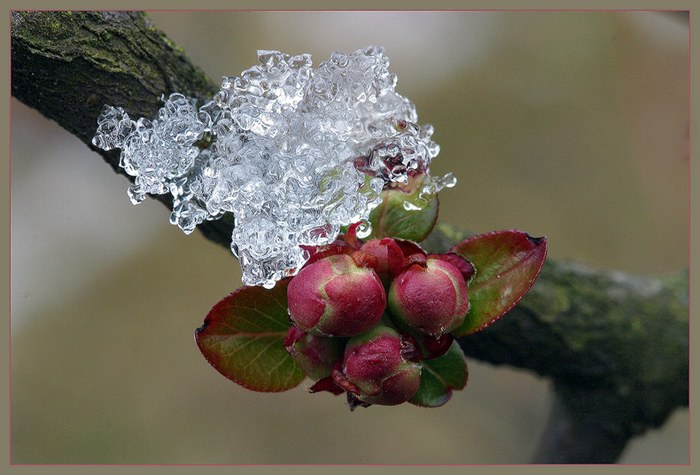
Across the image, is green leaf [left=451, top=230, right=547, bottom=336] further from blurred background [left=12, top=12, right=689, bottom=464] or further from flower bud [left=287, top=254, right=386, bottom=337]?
blurred background [left=12, top=12, right=689, bottom=464]

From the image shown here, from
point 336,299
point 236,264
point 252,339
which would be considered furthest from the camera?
point 236,264

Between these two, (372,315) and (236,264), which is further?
(236,264)

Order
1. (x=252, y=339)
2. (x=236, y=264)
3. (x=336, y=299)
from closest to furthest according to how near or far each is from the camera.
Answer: (x=336, y=299), (x=252, y=339), (x=236, y=264)

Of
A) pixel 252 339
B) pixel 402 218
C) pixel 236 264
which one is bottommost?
pixel 236 264

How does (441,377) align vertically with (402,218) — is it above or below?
below

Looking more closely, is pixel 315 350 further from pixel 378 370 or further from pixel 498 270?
pixel 498 270

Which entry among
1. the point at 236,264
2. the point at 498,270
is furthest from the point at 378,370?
the point at 236,264
